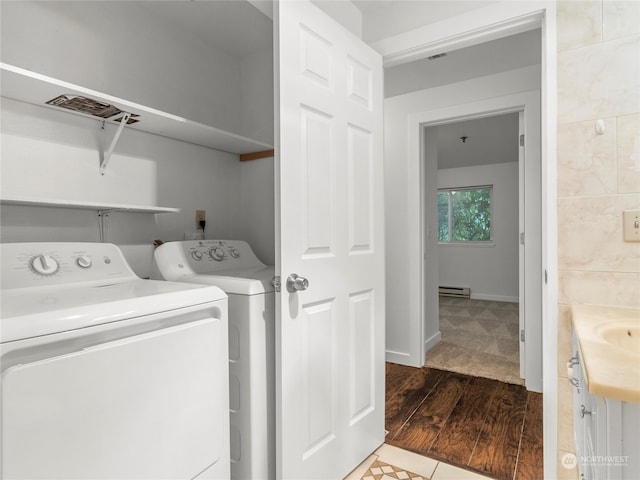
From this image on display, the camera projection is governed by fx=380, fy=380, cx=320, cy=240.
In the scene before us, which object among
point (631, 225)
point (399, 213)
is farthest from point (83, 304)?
point (399, 213)

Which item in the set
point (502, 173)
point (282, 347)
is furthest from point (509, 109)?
point (502, 173)

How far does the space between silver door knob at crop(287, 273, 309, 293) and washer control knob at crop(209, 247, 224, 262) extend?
2.15 ft

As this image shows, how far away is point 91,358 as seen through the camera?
3.09 ft

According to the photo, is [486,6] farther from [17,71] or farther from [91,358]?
[91,358]

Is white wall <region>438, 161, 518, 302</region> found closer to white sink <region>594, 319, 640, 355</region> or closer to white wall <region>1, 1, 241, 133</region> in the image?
white wall <region>1, 1, 241, 133</region>

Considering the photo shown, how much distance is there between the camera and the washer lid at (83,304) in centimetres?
86

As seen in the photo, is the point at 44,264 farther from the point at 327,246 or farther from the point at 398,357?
the point at 398,357

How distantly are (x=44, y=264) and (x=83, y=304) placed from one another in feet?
1.65

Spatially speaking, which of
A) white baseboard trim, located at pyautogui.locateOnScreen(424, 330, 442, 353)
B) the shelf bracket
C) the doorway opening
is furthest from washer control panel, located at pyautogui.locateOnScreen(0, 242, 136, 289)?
the doorway opening

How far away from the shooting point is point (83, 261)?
1.45 metres

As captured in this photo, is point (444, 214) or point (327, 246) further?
point (444, 214)

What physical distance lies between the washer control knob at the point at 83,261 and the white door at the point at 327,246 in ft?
2.41

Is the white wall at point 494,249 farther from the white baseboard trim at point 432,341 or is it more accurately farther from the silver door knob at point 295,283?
the silver door knob at point 295,283

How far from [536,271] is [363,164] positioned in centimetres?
160
